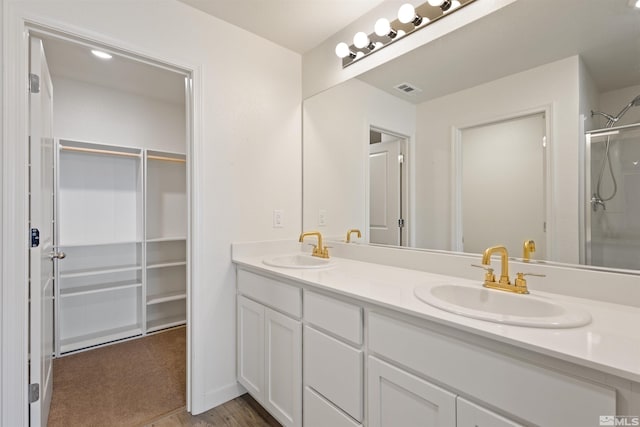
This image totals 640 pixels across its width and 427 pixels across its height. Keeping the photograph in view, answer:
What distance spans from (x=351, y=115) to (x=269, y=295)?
4.18ft

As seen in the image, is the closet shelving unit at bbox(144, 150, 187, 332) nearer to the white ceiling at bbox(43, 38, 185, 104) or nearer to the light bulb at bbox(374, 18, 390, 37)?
the white ceiling at bbox(43, 38, 185, 104)

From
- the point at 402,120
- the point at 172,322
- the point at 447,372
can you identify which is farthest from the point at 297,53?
the point at 172,322

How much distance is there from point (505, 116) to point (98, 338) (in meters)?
3.48

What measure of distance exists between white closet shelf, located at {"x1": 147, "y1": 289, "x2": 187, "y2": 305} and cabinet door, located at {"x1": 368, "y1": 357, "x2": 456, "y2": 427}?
99.5 inches

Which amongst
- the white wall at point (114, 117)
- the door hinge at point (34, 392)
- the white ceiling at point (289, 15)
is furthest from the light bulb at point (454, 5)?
the door hinge at point (34, 392)

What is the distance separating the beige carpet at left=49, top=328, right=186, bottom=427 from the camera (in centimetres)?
173

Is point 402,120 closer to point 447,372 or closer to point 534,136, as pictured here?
point 534,136

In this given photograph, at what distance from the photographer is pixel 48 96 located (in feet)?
5.54

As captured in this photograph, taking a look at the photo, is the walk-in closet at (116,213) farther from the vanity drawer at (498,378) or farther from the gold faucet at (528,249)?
the gold faucet at (528,249)

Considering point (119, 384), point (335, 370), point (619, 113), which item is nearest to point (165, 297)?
point (119, 384)

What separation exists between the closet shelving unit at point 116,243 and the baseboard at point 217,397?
1420mm

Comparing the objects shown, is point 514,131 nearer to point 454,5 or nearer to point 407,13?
point 454,5

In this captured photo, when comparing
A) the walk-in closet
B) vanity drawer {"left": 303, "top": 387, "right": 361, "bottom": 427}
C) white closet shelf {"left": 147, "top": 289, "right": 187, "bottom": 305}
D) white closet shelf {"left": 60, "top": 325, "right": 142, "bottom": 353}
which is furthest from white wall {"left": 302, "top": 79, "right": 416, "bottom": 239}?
white closet shelf {"left": 60, "top": 325, "right": 142, "bottom": 353}

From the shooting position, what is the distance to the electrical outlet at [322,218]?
2.18 metres
